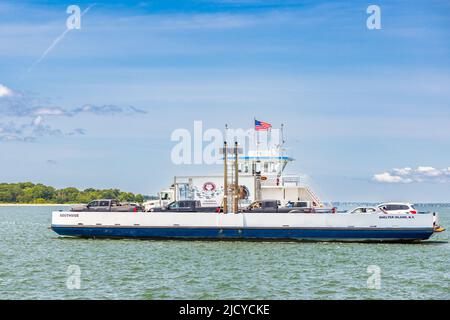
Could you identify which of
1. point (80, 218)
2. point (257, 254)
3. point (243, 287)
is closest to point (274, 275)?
point (243, 287)

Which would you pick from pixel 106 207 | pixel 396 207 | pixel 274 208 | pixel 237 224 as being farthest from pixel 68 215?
pixel 396 207

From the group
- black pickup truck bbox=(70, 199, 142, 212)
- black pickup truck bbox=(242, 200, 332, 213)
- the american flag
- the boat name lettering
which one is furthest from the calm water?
the american flag

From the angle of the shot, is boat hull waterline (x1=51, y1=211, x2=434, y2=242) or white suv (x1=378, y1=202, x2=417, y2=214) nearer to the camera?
boat hull waterline (x1=51, y1=211, x2=434, y2=242)

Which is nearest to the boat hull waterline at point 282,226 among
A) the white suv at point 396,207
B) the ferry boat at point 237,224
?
the ferry boat at point 237,224

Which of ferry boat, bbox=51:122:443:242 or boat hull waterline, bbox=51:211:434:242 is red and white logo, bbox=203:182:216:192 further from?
boat hull waterline, bbox=51:211:434:242

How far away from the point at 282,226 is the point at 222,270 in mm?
12318

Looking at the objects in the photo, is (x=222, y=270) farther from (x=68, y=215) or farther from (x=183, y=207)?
(x=68, y=215)

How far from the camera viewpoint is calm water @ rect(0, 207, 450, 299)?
26.9 m

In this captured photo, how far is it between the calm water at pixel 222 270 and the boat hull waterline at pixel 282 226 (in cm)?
71

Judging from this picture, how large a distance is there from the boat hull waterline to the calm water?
0.71m

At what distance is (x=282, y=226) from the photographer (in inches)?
1743
